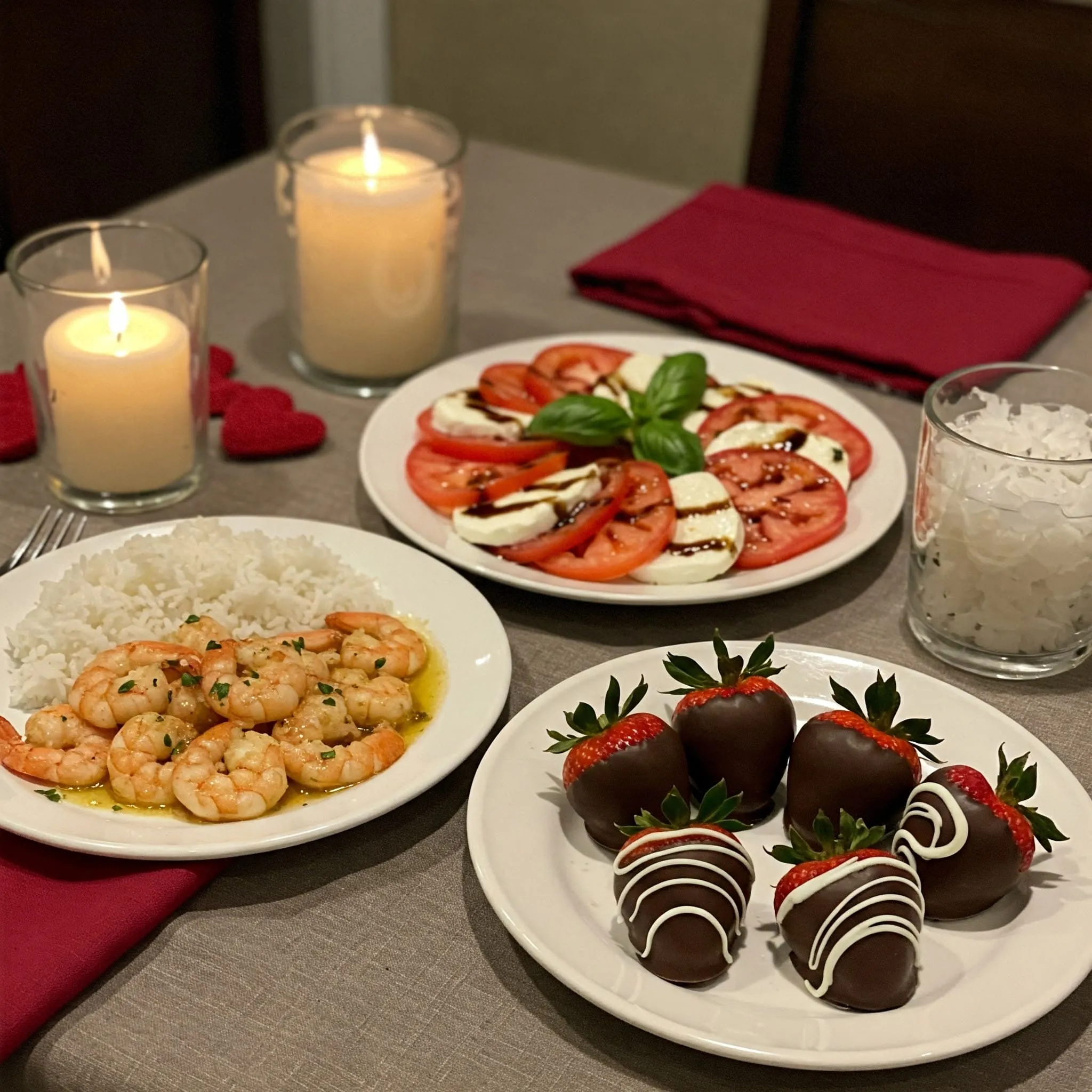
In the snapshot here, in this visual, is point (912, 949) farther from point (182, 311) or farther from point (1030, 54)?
point (1030, 54)

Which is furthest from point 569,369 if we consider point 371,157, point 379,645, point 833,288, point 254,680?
point 254,680

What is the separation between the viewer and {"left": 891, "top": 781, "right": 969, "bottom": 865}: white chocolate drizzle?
2.79ft

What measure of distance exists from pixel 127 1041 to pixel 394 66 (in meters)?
3.84

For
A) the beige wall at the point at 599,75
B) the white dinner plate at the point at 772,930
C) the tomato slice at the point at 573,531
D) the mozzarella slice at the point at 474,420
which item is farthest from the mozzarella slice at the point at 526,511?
the beige wall at the point at 599,75

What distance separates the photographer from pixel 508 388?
5.08 ft

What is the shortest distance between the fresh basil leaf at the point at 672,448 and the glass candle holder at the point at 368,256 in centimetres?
40

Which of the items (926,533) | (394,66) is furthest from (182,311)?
(394,66)

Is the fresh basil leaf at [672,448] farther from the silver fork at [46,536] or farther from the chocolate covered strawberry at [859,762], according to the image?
the silver fork at [46,536]

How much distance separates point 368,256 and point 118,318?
332mm

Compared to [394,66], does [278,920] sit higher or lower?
higher

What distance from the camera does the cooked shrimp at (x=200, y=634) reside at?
3.53 ft

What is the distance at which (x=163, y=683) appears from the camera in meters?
1.00

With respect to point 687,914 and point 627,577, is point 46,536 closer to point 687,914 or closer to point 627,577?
point 627,577

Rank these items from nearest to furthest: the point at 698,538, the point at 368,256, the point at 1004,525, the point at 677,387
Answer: the point at 1004,525
the point at 698,538
the point at 677,387
the point at 368,256
